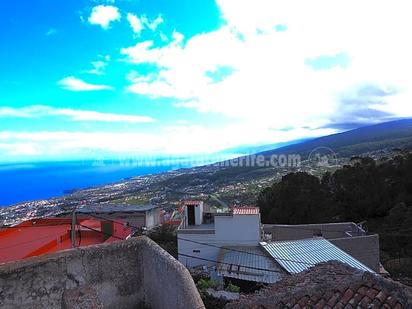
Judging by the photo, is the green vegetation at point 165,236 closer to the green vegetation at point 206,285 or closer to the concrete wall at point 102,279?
the green vegetation at point 206,285

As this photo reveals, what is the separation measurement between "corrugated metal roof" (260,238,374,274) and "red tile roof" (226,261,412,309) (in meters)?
6.32

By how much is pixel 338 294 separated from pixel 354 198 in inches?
1090

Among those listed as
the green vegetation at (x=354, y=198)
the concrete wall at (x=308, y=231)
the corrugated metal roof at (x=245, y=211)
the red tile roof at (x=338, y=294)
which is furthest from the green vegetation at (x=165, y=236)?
the red tile roof at (x=338, y=294)

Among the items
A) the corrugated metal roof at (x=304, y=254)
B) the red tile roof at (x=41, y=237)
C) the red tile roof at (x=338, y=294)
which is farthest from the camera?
the corrugated metal roof at (x=304, y=254)

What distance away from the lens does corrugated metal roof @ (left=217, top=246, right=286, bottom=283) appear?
39.0 ft

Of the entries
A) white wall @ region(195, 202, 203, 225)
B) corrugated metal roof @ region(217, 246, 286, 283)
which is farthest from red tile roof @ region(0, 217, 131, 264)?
corrugated metal roof @ region(217, 246, 286, 283)

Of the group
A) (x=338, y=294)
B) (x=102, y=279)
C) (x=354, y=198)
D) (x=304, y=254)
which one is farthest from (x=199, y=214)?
(x=354, y=198)

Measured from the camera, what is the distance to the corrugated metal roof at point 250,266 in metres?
11.9

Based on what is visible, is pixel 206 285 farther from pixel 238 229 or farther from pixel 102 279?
pixel 238 229

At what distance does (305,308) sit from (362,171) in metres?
28.9

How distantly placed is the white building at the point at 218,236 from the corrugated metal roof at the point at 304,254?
135cm

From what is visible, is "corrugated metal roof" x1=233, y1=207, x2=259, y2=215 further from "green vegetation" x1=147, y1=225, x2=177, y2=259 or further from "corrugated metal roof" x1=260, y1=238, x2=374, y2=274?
"green vegetation" x1=147, y1=225, x2=177, y2=259

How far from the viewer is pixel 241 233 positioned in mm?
16547

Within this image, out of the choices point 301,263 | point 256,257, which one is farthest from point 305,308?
point 256,257
